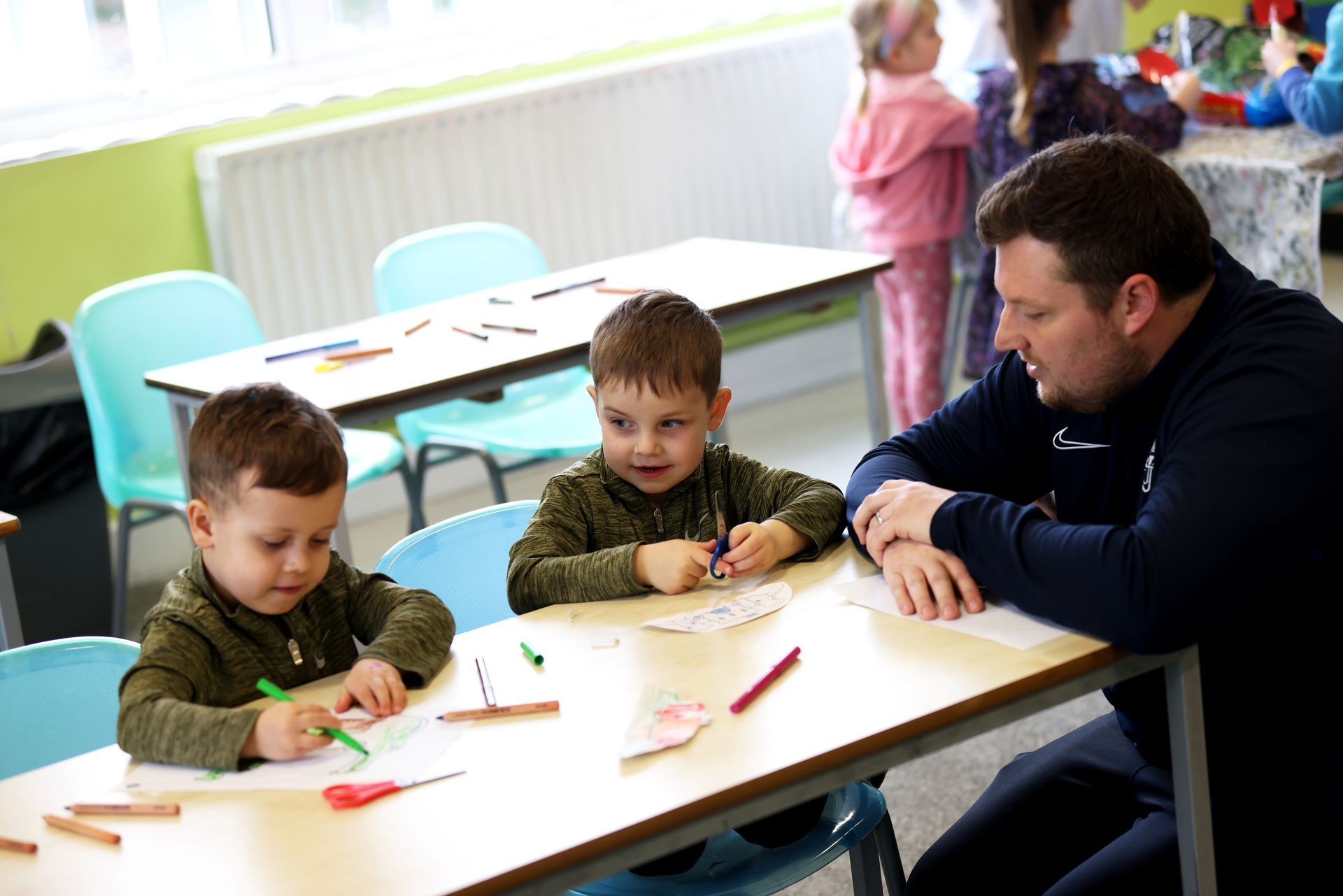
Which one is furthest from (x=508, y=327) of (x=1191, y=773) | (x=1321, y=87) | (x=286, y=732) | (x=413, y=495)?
(x=1321, y=87)

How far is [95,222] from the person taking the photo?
153 inches

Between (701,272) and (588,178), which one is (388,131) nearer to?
(588,178)

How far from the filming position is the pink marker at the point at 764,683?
1333 millimetres

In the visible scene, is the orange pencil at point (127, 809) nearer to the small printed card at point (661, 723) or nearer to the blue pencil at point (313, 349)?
the small printed card at point (661, 723)

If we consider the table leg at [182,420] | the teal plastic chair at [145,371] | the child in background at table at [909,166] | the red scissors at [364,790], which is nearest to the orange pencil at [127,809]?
the red scissors at [364,790]

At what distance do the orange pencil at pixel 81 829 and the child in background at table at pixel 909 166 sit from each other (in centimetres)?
288

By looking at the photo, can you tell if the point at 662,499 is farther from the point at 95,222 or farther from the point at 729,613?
the point at 95,222

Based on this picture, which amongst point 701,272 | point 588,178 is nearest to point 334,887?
point 701,272

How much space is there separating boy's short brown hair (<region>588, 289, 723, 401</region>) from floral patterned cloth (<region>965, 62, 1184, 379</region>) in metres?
1.98

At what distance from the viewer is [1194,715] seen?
143 cm

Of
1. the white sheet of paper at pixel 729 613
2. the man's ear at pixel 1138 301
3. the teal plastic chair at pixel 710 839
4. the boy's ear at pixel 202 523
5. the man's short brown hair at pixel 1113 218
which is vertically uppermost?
the man's short brown hair at pixel 1113 218

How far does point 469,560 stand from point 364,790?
74 centimetres

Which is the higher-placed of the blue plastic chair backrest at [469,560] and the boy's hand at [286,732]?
the boy's hand at [286,732]

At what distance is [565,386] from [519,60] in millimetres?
1391
